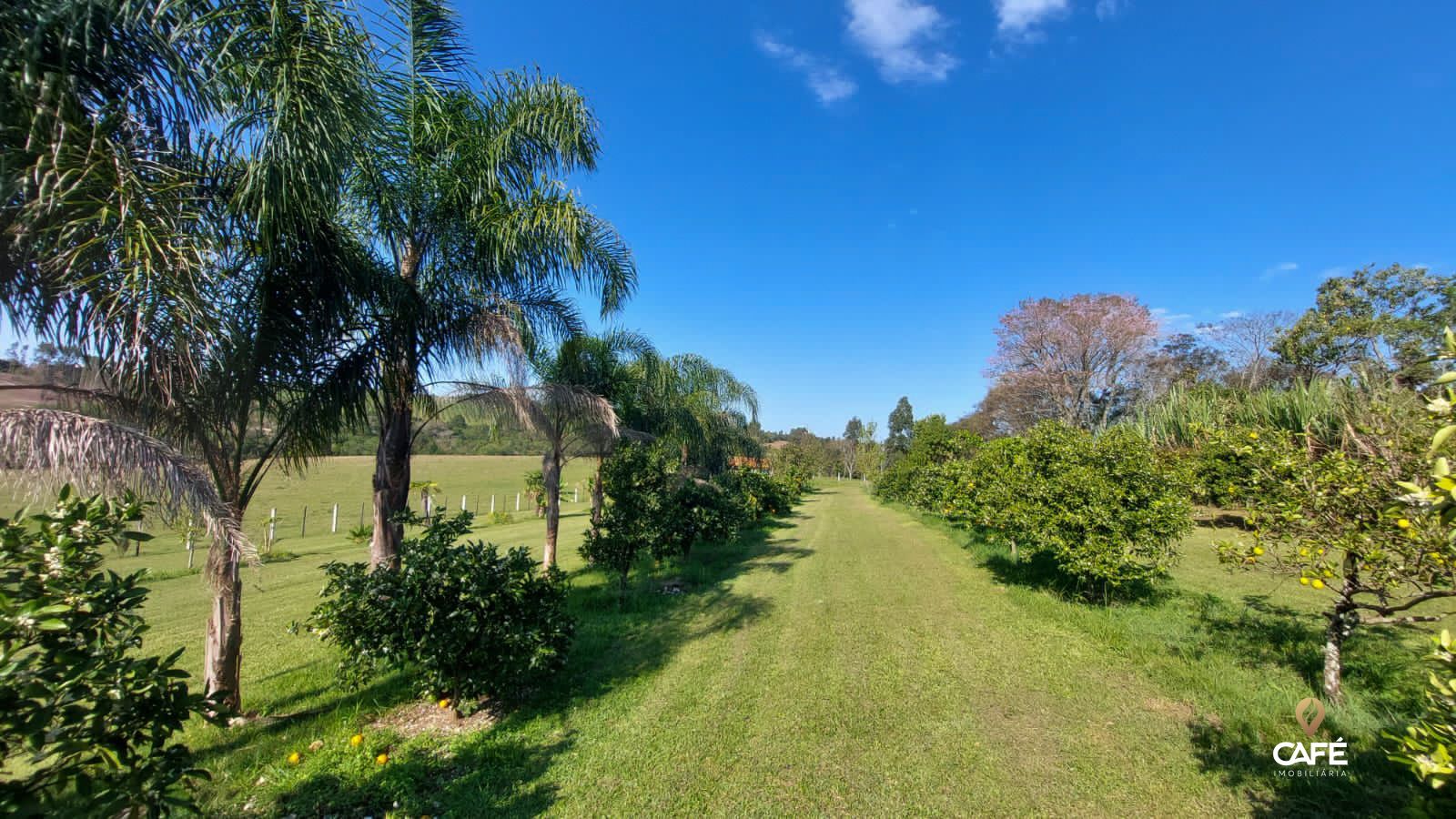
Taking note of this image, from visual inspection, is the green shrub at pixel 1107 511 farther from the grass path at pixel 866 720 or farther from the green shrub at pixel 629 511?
the green shrub at pixel 629 511

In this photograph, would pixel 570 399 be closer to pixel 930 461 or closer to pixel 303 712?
pixel 303 712

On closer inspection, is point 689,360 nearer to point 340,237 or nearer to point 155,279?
point 340,237

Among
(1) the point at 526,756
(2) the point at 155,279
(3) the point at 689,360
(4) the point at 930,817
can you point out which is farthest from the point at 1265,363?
(2) the point at 155,279

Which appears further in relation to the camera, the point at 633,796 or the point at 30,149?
the point at 633,796

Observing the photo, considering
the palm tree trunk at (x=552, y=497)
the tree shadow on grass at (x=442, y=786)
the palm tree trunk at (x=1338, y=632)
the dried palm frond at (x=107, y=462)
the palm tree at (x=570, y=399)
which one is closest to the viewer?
the dried palm frond at (x=107, y=462)

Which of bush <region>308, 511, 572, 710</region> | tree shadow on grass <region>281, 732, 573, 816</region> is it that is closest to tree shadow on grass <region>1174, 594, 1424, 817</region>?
tree shadow on grass <region>281, 732, 573, 816</region>

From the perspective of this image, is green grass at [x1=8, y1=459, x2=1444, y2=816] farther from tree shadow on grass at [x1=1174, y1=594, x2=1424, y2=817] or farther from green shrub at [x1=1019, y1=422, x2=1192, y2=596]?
green shrub at [x1=1019, y1=422, x2=1192, y2=596]

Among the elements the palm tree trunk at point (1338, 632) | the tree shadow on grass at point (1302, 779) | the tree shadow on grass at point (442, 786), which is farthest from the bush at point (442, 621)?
the palm tree trunk at point (1338, 632)

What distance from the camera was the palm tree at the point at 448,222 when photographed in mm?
5066

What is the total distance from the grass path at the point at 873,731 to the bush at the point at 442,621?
0.52 m

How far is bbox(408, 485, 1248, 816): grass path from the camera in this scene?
3428mm

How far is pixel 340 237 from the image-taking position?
446 centimetres

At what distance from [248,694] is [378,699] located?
4.12 ft

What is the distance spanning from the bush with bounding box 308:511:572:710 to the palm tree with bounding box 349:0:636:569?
742 mm
